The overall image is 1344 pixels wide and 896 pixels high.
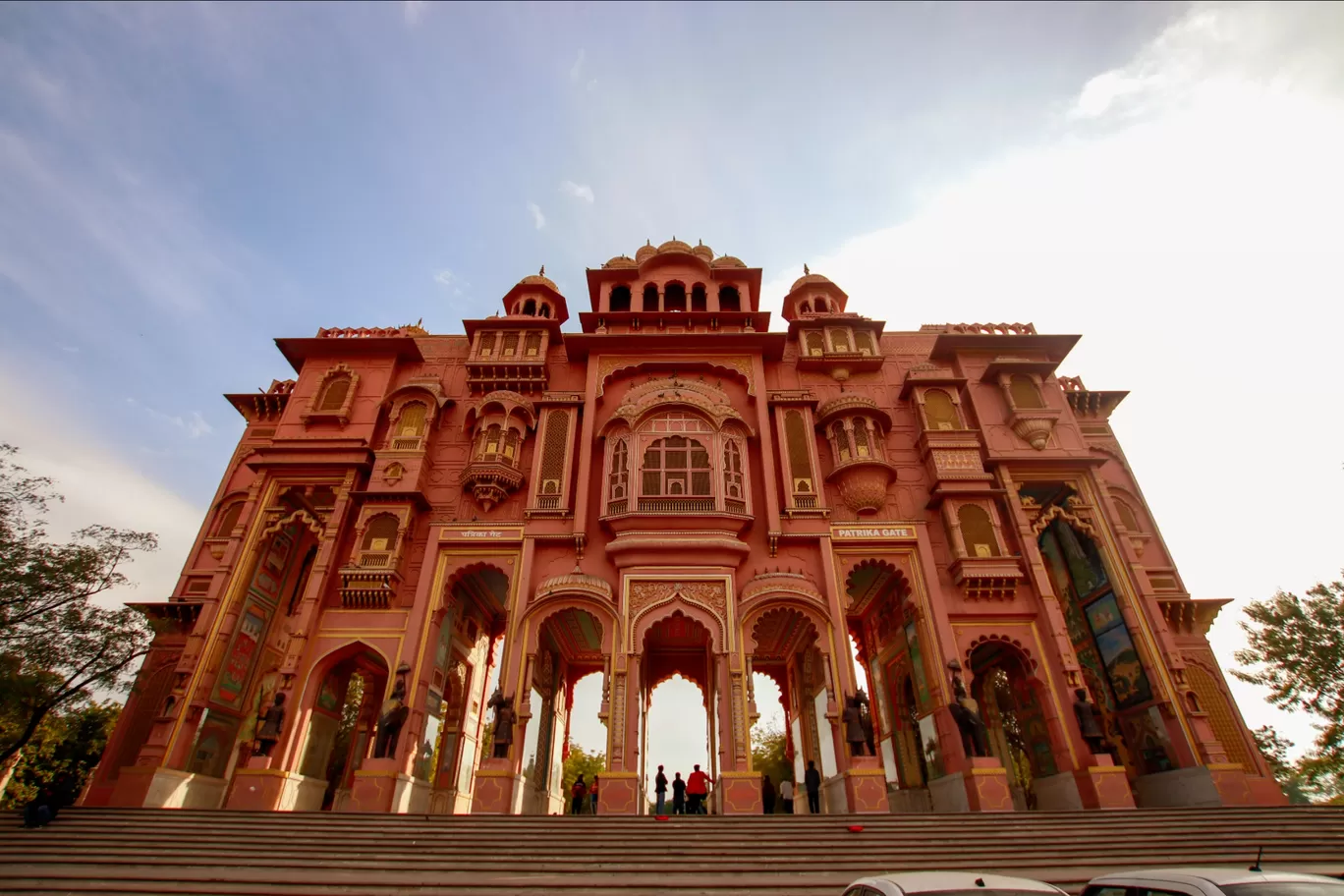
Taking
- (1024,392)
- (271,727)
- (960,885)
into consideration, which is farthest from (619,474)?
(960,885)

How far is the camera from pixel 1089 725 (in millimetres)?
14445

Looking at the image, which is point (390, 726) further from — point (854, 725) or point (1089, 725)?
point (1089, 725)

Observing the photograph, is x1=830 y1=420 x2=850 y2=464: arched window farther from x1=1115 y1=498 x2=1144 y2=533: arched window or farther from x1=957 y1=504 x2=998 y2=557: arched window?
x1=1115 y1=498 x2=1144 y2=533: arched window

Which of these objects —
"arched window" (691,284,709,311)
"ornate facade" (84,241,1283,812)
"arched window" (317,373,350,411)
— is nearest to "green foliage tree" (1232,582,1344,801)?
"ornate facade" (84,241,1283,812)

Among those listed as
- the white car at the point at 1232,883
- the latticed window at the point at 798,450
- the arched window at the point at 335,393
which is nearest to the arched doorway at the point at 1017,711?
the latticed window at the point at 798,450

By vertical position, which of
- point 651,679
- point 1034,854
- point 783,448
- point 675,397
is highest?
point 675,397

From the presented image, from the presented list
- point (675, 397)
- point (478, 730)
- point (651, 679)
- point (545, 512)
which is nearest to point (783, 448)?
point (675, 397)

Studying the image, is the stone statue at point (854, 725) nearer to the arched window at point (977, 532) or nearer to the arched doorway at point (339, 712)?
the arched window at point (977, 532)

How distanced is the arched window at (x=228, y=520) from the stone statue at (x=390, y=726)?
9.81 m

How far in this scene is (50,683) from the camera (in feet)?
54.2

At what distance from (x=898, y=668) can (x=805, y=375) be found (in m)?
9.69

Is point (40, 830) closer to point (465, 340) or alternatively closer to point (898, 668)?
point (465, 340)

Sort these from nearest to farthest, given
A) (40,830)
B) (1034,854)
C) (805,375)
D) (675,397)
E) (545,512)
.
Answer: (1034,854) → (40,830) → (545,512) → (675,397) → (805,375)

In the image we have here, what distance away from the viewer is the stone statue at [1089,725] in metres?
14.4
